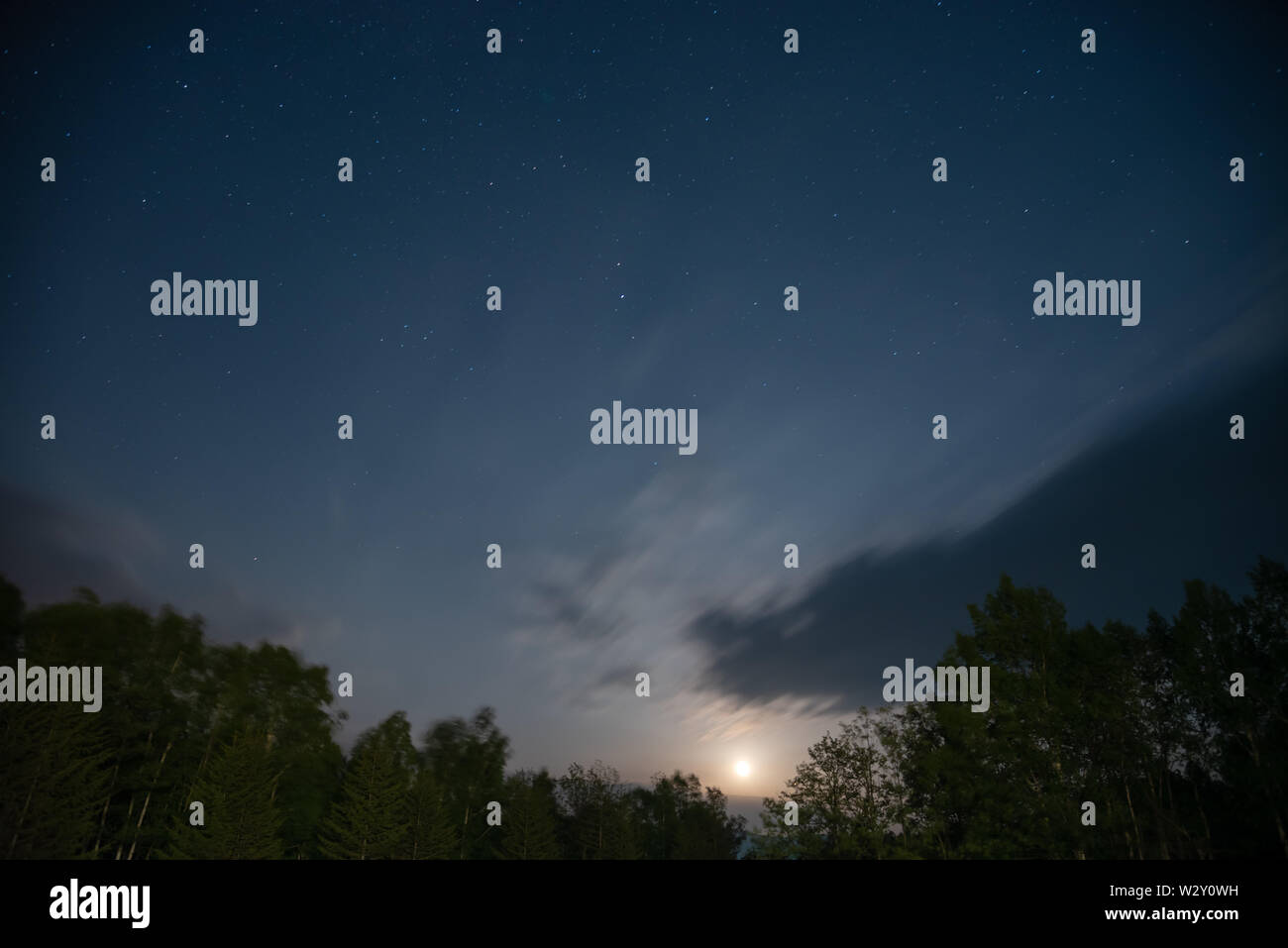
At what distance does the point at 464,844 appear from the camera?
67.6m

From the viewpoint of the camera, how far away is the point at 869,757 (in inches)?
1876

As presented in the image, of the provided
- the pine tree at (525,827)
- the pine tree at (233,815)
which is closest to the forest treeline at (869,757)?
the pine tree at (233,815)

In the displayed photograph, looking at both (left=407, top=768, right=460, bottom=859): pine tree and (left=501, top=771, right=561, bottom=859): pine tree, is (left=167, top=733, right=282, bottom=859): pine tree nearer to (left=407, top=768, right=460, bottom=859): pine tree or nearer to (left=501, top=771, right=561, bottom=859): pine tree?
(left=407, top=768, right=460, bottom=859): pine tree

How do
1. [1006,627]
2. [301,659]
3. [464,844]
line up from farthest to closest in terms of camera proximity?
[464,844]
[301,659]
[1006,627]

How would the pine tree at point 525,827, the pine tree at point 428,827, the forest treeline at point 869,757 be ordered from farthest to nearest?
the pine tree at point 525,827
the pine tree at point 428,827
the forest treeline at point 869,757

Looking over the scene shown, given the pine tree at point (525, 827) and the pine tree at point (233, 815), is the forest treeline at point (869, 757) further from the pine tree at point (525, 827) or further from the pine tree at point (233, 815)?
the pine tree at point (525, 827)

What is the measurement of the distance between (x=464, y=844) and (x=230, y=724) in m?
27.3

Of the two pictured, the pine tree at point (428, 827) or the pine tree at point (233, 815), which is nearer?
the pine tree at point (233, 815)

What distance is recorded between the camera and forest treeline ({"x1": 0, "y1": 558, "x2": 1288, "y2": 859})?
44.8m

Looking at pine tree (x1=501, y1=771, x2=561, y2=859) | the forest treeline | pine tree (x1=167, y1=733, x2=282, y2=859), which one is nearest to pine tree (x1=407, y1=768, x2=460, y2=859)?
the forest treeline

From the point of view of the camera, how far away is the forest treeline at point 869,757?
4475 cm
